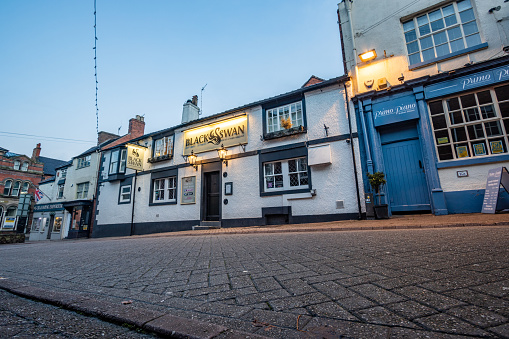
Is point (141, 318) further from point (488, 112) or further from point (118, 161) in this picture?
point (118, 161)

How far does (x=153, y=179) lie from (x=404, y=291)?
1498cm

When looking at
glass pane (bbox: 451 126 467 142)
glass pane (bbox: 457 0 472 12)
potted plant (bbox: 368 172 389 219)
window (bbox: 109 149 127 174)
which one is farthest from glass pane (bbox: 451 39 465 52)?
window (bbox: 109 149 127 174)

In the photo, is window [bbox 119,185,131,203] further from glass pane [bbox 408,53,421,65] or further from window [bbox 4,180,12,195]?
window [bbox 4,180,12,195]

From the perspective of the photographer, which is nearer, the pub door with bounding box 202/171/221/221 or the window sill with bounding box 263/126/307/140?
the window sill with bounding box 263/126/307/140

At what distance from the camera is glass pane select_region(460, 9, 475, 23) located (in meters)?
8.73

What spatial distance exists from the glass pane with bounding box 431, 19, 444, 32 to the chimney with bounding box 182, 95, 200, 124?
41.5 feet

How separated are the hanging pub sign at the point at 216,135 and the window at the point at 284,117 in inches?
53.1

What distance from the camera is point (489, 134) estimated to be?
26.1ft

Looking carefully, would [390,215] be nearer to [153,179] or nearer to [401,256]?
[401,256]

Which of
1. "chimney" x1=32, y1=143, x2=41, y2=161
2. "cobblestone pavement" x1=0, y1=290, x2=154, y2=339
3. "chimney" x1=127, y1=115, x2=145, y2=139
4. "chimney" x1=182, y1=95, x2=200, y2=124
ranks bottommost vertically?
"cobblestone pavement" x1=0, y1=290, x2=154, y2=339

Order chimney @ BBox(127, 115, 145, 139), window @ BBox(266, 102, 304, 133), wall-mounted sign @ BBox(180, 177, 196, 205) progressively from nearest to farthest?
window @ BBox(266, 102, 304, 133) < wall-mounted sign @ BBox(180, 177, 196, 205) < chimney @ BBox(127, 115, 145, 139)

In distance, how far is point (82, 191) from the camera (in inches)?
827

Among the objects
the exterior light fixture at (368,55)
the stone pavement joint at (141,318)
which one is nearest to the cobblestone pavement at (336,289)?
the stone pavement joint at (141,318)

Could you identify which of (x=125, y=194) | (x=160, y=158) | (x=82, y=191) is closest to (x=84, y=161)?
(x=82, y=191)
